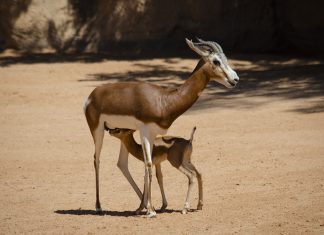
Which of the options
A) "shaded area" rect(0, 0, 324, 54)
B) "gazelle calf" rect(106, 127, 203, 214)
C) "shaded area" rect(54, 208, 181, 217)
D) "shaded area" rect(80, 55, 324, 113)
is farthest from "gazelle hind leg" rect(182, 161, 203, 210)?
"shaded area" rect(0, 0, 324, 54)

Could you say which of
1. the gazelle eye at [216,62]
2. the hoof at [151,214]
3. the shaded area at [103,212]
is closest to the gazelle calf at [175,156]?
the shaded area at [103,212]

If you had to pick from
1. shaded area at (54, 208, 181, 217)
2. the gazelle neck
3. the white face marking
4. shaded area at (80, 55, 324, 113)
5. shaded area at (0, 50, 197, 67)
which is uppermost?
the white face marking

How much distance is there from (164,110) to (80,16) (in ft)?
46.5

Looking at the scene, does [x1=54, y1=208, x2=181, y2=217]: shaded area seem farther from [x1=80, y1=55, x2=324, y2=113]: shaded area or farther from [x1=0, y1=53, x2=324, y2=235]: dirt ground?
[x1=80, y1=55, x2=324, y2=113]: shaded area

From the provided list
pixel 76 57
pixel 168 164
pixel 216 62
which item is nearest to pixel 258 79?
pixel 76 57

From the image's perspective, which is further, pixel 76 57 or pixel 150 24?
pixel 150 24

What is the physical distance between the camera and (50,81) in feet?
62.1

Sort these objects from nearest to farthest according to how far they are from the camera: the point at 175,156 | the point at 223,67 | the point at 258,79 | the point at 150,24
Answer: the point at 223,67 → the point at 175,156 → the point at 258,79 → the point at 150,24

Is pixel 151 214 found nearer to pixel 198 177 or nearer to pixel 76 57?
pixel 198 177

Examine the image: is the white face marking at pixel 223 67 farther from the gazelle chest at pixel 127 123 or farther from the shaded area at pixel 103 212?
the shaded area at pixel 103 212

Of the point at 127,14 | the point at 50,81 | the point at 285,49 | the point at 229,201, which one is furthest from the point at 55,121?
the point at 285,49

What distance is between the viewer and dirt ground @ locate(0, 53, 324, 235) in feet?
28.2

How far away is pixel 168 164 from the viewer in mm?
11953

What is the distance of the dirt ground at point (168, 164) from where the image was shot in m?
8.60
